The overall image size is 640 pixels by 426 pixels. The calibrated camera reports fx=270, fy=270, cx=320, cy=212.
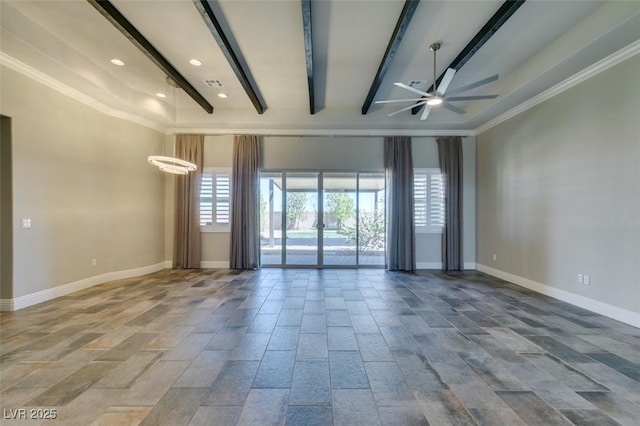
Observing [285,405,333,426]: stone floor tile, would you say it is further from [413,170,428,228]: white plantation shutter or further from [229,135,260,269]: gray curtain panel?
[413,170,428,228]: white plantation shutter

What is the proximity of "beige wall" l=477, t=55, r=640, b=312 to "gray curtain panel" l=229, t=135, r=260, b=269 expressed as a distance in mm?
5368

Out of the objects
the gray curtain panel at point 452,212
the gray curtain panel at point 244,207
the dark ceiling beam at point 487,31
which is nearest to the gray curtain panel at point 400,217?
the gray curtain panel at point 452,212

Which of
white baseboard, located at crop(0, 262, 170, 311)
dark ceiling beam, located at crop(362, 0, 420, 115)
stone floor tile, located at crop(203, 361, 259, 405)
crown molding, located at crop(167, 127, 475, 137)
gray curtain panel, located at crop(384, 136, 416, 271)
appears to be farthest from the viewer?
crown molding, located at crop(167, 127, 475, 137)

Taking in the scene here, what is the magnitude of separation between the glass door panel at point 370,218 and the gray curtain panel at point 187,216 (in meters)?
3.89

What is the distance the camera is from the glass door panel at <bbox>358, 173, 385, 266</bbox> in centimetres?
661

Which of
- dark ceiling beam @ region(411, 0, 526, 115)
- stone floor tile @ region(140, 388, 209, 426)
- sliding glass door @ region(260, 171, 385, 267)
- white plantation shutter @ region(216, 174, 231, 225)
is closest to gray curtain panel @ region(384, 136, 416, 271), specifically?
sliding glass door @ region(260, 171, 385, 267)

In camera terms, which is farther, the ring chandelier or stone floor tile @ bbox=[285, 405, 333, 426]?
the ring chandelier

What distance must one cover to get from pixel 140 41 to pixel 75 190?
276cm

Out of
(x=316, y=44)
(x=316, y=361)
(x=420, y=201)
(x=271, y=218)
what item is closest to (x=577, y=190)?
(x=420, y=201)

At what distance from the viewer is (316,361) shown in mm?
2490

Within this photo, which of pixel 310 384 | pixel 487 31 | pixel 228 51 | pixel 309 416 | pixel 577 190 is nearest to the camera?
pixel 309 416

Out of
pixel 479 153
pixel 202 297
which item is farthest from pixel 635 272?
pixel 202 297

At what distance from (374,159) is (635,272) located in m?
4.58

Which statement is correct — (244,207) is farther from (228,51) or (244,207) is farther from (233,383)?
(233,383)
